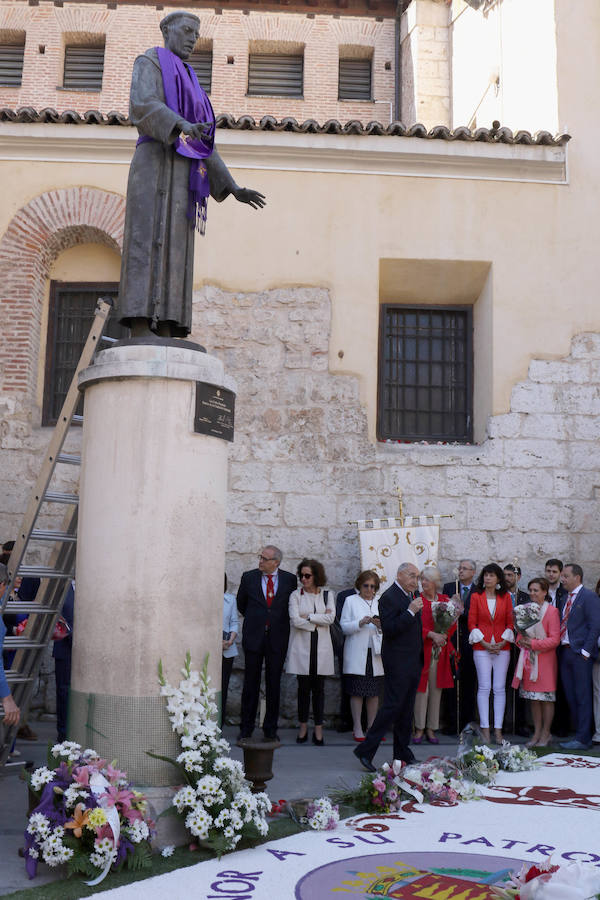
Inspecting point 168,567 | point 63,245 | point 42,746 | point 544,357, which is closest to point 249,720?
point 42,746

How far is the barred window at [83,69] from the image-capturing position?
17.2 meters

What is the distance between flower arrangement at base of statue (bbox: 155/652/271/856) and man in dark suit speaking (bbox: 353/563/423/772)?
2.22 meters

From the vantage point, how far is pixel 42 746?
27.2ft

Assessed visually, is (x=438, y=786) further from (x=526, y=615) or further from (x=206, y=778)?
(x=526, y=615)

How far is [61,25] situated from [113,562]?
14.9 metres

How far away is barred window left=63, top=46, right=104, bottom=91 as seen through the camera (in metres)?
17.2

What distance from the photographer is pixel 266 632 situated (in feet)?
29.6

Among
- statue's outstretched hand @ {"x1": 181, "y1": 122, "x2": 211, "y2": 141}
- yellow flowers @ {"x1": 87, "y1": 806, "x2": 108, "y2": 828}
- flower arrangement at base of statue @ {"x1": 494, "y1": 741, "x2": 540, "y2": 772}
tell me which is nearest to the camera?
yellow flowers @ {"x1": 87, "y1": 806, "x2": 108, "y2": 828}

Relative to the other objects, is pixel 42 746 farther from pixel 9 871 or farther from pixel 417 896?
pixel 417 896

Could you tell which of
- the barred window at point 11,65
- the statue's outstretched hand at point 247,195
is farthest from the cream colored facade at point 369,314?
the barred window at point 11,65

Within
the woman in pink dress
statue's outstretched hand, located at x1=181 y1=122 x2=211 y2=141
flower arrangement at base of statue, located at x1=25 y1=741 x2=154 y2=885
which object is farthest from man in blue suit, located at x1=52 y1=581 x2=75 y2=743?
the woman in pink dress

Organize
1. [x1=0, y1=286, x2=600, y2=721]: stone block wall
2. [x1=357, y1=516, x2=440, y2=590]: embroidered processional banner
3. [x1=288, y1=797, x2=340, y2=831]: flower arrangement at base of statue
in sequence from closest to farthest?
[x1=288, y1=797, x2=340, y2=831]: flower arrangement at base of statue
[x1=357, y1=516, x2=440, y2=590]: embroidered processional banner
[x1=0, y1=286, x2=600, y2=721]: stone block wall

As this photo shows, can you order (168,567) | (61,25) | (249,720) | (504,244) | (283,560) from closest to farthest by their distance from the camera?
1. (168,567)
2. (249,720)
3. (283,560)
4. (504,244)
5. (61,25)

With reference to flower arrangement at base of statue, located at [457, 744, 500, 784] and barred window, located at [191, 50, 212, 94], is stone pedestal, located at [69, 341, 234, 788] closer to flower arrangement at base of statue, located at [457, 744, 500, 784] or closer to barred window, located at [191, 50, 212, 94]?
flower arrangement at base of statue, located at [457, 744, 500, 784]
